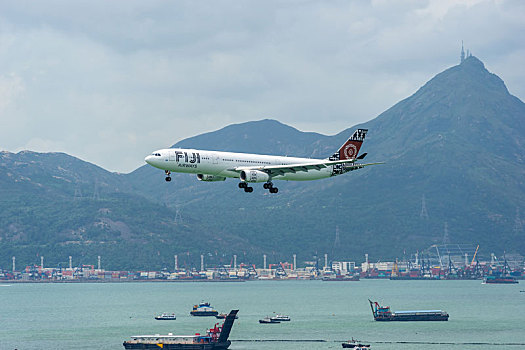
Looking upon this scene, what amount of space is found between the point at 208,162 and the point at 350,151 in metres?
41.1

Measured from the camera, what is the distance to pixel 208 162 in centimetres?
14200

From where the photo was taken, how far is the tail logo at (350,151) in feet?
564

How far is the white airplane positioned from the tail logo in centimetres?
1080

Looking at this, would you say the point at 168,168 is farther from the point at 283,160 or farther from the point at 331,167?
the point at 331,167

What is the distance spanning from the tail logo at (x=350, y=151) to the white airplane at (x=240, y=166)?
1080 cm

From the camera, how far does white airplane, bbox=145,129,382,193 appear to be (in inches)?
5448

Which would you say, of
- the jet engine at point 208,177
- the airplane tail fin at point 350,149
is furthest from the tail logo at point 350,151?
the jet engine at point 208,177

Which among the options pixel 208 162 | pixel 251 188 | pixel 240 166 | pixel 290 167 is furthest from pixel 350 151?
pixel 208 162

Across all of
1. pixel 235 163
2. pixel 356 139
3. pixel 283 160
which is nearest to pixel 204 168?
pixel 235 163

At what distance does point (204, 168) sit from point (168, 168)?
6.83 m

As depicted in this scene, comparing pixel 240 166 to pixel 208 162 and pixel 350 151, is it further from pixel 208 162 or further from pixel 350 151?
pixel 350 151

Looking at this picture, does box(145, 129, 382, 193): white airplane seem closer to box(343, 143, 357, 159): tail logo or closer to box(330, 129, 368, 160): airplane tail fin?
box(330, 129, 368, 160): airplane tail fin

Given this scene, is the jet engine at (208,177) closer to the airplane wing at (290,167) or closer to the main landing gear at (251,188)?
the main landing gear at (251,188)

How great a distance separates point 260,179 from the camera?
14662 cm
